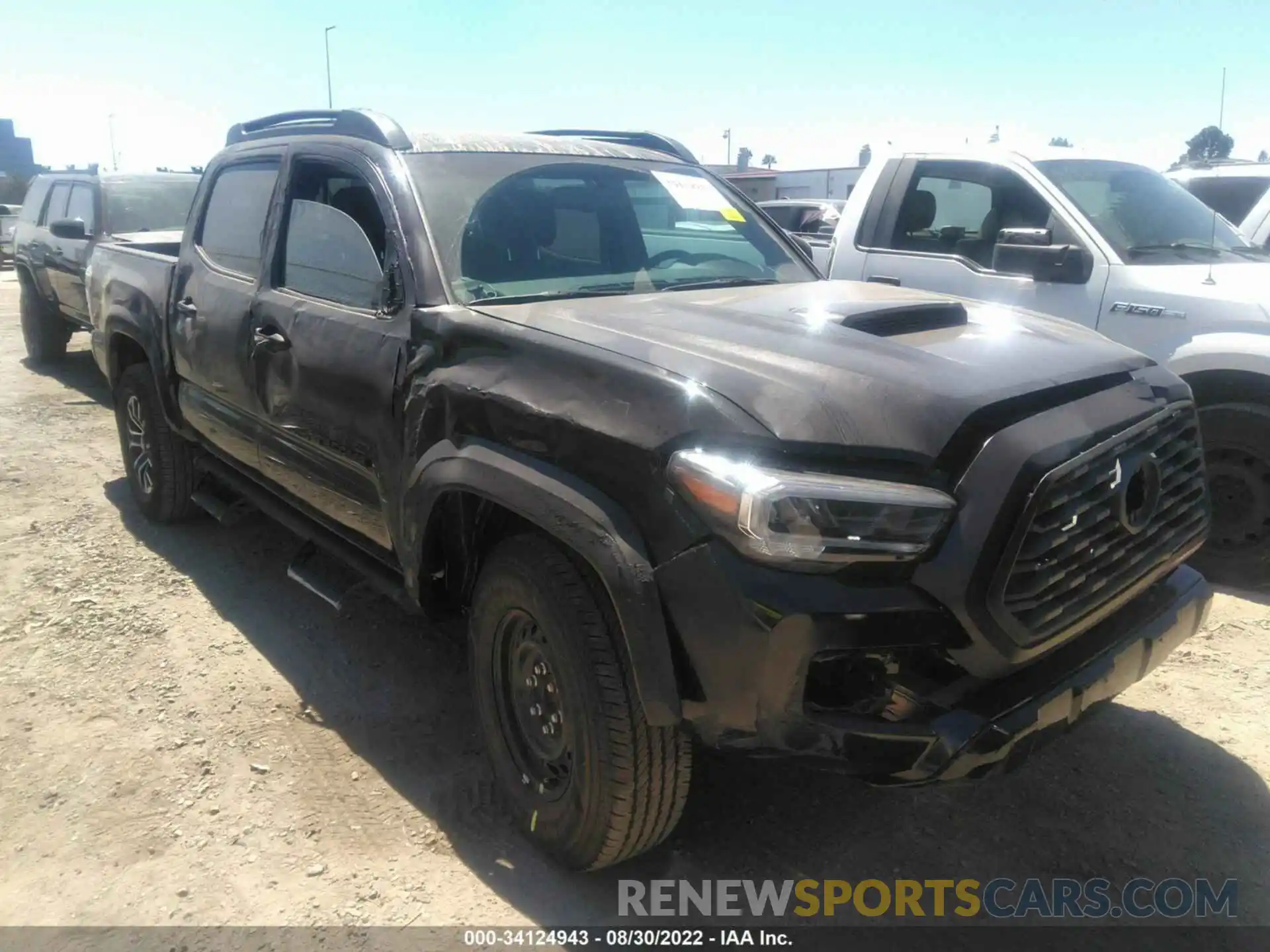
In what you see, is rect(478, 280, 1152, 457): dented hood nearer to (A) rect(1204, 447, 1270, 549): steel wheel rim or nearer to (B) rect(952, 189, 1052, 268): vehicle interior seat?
(A) rect(1204, 447, 1270, 549): steel wheel rim

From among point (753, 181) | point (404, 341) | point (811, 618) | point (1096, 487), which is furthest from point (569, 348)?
Result: point (753, 181)

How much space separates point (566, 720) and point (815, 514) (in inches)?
34.0

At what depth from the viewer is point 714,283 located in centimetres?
343

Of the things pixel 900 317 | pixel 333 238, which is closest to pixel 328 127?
pixel 333 238

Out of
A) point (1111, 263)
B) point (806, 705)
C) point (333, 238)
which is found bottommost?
point (806, 705)

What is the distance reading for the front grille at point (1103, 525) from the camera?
211 cm

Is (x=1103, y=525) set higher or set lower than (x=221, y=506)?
higher

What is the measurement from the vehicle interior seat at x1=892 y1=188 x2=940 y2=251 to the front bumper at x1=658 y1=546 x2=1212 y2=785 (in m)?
3.92

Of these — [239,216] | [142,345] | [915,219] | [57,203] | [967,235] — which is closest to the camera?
[239,216]

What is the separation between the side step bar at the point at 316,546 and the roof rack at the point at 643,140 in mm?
1973

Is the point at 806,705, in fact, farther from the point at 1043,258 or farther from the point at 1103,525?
the point at 1043,258

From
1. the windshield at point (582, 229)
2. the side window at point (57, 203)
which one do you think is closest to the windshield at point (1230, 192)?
the windshield at point (582, 229)

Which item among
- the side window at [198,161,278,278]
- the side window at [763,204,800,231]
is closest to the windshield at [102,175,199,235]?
the side window at [198,161,278,278]

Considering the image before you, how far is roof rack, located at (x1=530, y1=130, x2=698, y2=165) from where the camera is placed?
4301mm
